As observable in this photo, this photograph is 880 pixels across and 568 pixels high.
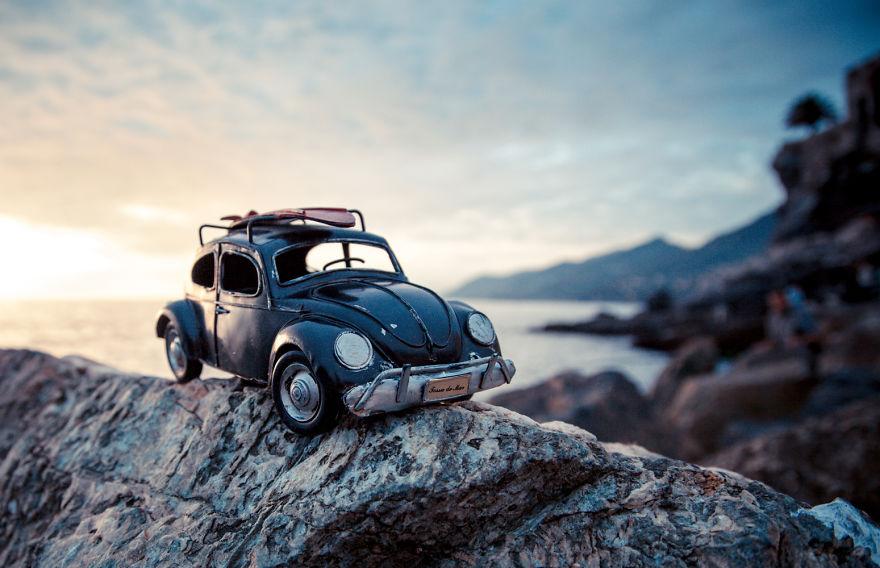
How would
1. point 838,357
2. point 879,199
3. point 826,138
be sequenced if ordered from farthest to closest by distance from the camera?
1. point 826,138
2. point 879,199
3. point 838,357

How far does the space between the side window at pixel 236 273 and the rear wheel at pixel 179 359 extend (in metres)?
0.85

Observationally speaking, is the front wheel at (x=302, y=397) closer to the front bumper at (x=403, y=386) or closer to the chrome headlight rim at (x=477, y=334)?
the front bumper at (x=403, y=386)

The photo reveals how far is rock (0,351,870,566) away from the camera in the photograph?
3561 millimetres

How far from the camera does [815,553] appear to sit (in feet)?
12.0

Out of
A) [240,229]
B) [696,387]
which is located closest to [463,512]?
[240,229]

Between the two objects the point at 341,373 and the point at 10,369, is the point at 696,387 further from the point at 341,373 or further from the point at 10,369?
the point at 10,369

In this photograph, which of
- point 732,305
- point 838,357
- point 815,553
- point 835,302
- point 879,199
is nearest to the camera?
point 815,553

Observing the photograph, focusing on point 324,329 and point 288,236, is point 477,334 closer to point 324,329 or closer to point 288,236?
point 324,329

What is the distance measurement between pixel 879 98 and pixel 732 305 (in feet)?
92.0

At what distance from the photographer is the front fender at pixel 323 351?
3789mm

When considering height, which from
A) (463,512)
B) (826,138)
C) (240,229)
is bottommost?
(463,512)

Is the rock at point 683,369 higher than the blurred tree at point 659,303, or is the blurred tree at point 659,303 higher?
the rock at point 683,369

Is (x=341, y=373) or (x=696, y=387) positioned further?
(x=696, y=387)

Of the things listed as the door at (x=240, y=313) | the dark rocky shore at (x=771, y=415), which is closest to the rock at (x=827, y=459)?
the dark rocky shore at (x=771, y=415)
